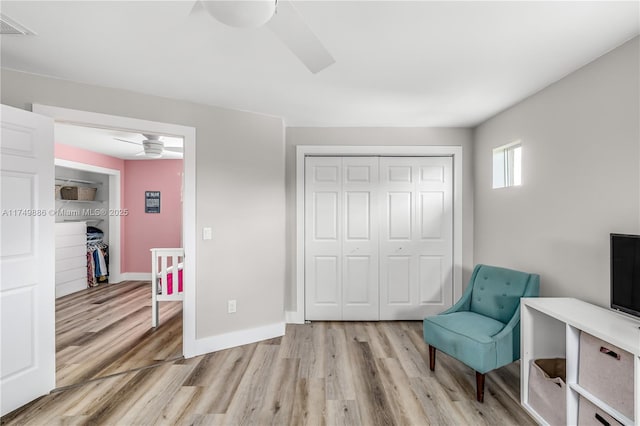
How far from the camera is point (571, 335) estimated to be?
173cm

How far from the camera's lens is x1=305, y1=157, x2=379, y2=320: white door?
3.69 metres

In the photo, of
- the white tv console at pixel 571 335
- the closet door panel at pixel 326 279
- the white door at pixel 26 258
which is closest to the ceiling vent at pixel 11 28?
the white door at pixel 26 258

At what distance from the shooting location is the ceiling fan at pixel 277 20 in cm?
107

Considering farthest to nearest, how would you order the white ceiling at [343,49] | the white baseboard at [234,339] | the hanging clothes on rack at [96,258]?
the hanging clothes on rack at [96,258]
the white baseboard at [234,339]
the white ceiling at [343,49]

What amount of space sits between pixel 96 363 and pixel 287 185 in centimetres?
254

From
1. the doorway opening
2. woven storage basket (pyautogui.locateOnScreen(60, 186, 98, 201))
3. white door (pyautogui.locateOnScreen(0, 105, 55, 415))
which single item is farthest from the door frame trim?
woven storage basket (pyautogui.locateOnScreen(60, 186, 98, 201))

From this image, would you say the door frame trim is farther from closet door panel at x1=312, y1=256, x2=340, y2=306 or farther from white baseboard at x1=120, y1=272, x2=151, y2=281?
white baseboard at x1=120, y1=272, x2=151, y2=281

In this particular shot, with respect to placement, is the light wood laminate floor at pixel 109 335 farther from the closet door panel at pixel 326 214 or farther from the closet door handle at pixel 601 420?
the closet door handle at pixel 601 420

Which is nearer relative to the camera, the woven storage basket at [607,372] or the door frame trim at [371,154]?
the woven storage basket at [607,372]

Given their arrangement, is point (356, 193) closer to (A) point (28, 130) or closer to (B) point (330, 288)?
(B) point (330, 288)

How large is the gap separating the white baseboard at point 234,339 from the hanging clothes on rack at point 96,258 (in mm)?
3877

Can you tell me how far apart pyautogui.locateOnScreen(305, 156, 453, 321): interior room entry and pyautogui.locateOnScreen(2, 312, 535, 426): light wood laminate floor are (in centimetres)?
79

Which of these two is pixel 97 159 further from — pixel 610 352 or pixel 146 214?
pixel 610 352

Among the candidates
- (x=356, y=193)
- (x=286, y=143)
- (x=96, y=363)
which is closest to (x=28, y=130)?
(x=96, y=363)
